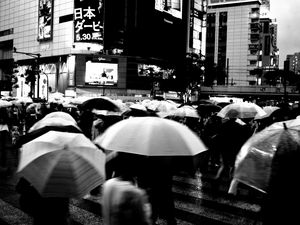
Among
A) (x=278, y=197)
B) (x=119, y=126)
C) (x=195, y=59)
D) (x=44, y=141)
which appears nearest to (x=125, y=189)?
(x=44, y=141)

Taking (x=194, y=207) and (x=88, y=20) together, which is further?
(x=88, y=20)

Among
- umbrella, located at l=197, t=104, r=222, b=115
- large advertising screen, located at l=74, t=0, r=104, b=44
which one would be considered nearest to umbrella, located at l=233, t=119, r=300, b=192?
umbrella, located at l=197, t=104, r=222, b=115

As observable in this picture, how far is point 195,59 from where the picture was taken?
238 ft

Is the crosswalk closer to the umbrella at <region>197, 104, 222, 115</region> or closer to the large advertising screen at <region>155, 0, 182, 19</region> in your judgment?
the umbrella at <region>197, 104, 222, 115</region>

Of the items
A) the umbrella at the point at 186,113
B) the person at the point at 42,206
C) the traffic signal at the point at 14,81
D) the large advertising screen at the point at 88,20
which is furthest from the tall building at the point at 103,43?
the person at the point at 42,206

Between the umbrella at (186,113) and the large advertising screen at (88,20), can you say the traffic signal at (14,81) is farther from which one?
the umbrella at (186,113)

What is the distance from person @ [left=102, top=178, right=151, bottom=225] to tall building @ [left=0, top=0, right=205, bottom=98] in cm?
4657

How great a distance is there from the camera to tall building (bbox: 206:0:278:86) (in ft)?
383

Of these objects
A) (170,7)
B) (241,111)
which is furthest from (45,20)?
(241,111)

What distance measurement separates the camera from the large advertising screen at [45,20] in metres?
64.4

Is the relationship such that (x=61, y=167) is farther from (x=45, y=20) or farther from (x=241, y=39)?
(x=241, y=39)

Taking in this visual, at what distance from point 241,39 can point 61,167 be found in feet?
395

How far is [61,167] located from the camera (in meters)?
3.32

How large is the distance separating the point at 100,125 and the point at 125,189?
673 cm
